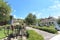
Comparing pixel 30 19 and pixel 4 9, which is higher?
pixel 4 9

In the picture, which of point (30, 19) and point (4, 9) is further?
point (30, 19)

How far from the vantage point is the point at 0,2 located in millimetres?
31156

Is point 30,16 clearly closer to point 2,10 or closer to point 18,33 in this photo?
point 2,10

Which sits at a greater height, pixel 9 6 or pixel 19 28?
pixel 9 6

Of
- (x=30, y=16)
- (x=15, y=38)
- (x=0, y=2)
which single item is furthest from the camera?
(x=30, y=16)

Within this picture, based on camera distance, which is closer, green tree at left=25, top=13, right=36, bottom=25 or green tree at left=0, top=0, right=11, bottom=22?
green tree at left=0, top=0, right=11, bottom=22

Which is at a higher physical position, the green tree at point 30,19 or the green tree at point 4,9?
the green tree at point 4,9

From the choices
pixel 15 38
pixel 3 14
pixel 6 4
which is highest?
pixel 6 4

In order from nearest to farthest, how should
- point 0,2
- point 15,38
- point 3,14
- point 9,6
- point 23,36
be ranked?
point 15,38
point 23,36
point 0,2
point 3,14
point 9,6

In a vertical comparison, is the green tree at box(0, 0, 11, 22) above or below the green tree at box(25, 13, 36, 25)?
above

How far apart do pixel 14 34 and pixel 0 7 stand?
1944cm

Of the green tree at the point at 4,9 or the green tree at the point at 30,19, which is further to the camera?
the green tree at the point at 30,19

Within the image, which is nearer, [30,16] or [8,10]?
[8,10]

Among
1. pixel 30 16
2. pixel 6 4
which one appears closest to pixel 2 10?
pixel 6 4
